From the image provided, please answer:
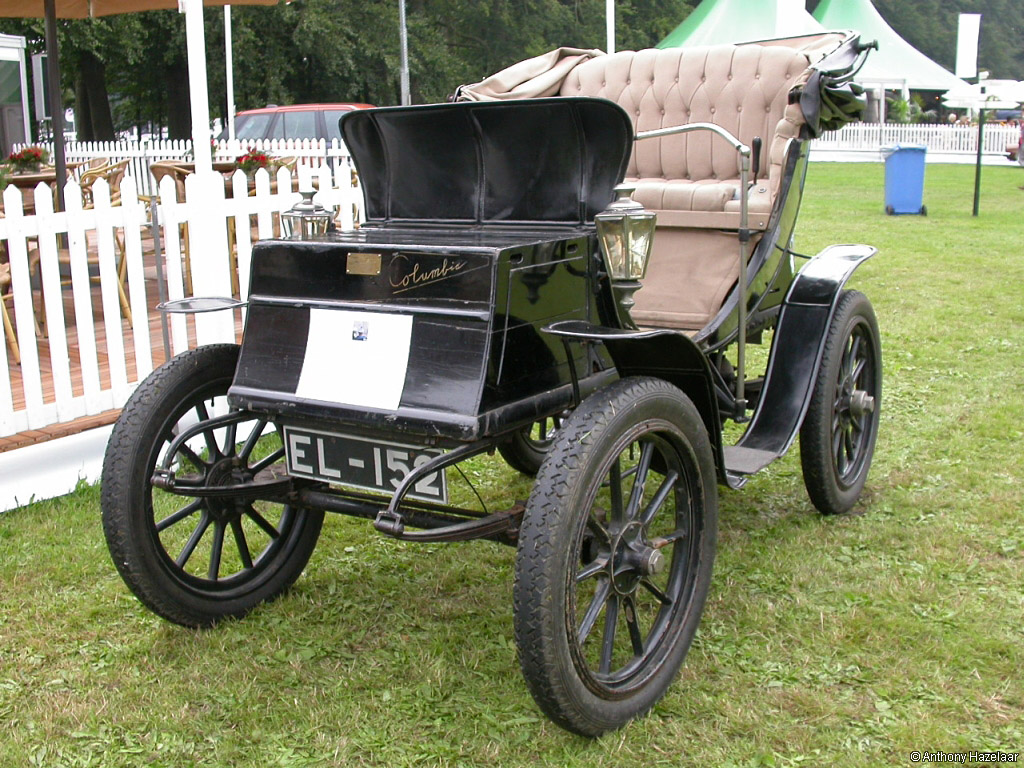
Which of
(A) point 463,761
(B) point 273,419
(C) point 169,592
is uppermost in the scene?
(B) point 273,419

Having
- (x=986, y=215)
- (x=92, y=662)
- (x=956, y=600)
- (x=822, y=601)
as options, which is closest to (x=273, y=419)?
(x=92, y=662)

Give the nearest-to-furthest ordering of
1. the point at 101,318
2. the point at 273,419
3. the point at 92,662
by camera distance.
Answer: the point at 273,419 < the point at 92,662 < the point at 101,318

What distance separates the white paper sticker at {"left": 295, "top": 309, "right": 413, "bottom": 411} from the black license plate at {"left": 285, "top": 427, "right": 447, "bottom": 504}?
0.44 ft

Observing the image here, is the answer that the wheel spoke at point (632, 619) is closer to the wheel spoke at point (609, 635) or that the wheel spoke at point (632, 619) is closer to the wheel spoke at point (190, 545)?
the wheel spoke at point (609, 635)

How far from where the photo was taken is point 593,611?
264 centimetres

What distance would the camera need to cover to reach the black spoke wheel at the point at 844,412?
12.8 ft

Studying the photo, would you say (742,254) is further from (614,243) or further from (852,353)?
(614,243)

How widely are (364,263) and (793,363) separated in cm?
185

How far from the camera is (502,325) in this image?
265 cm

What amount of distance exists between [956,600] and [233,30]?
82.5 ft

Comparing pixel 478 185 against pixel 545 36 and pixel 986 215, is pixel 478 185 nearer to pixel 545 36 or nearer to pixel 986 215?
pixel 986 215

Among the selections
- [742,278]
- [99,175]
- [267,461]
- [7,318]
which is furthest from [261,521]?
[99,175]

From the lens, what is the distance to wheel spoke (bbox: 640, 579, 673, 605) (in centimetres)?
281

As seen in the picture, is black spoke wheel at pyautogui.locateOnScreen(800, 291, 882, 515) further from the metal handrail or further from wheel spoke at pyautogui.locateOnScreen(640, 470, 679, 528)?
wheel spoke at pyautogui.locateOnScreen(640, 470, 679, 528)
